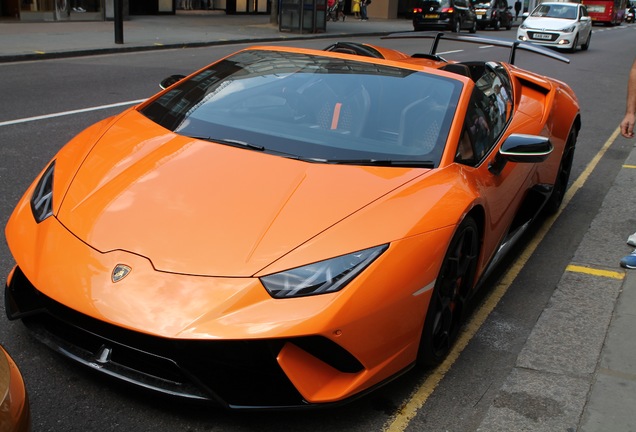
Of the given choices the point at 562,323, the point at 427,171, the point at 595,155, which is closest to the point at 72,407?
the point at 427,171

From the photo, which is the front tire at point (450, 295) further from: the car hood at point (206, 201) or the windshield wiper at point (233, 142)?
the windshield wiper at point (233, 142)

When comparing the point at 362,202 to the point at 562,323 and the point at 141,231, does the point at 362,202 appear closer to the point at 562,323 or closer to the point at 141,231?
the point at 141,231

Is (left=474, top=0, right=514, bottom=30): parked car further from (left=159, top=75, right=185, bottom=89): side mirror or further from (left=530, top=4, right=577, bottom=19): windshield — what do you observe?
(left=159, top=75, right=185, bottom=89): side mirror

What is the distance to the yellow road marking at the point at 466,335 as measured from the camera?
313 cm

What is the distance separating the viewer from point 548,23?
2455 cm

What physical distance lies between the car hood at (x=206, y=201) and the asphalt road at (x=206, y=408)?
594 mm

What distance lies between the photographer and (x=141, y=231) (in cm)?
303

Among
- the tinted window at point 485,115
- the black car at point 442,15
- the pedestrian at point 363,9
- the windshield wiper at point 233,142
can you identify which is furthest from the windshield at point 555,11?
the windshield wiper at point 233,142

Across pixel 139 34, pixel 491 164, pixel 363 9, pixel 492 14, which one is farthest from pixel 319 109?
pixel 363 9

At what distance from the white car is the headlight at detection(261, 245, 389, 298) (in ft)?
74.9

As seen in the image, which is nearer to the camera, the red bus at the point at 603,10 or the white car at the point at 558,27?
the white car at the point at 558,27

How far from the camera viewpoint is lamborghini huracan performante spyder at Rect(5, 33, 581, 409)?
2727 mm

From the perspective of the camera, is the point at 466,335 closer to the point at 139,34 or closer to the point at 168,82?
the point at 168,82

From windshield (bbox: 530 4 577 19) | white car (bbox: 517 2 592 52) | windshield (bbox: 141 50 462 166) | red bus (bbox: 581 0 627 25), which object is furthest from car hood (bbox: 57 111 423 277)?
red bus (bbox: 581 0 627 25)
